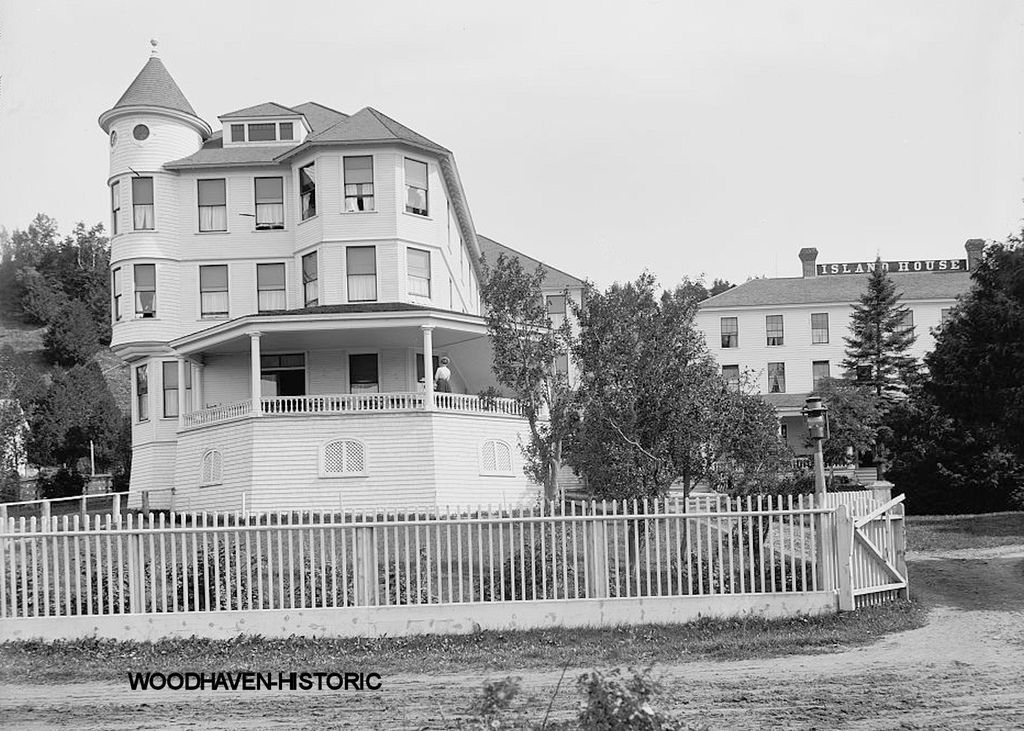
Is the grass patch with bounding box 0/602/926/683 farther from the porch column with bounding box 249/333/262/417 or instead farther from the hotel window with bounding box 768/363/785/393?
the hotel window with bounding box 768/363/785/393

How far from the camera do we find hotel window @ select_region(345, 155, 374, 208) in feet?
107

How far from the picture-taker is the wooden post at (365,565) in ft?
43.9

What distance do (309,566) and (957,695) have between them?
7.43 metres

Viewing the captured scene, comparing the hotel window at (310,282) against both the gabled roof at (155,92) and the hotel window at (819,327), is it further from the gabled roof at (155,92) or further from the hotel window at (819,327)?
the hotel window at (819,327)

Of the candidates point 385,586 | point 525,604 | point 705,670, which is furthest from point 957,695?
point 385,586

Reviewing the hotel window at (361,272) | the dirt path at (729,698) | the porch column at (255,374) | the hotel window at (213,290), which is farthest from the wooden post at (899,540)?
the hotel window at (213,290)

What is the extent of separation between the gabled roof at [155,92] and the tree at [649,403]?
2213 centimetres

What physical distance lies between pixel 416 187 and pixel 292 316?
22.7 ft

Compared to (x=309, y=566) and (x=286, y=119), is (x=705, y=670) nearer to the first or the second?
(x=309, y=566)

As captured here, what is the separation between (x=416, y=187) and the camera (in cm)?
3322

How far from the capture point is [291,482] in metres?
28.3

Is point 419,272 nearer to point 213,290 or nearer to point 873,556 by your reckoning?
point 213,290

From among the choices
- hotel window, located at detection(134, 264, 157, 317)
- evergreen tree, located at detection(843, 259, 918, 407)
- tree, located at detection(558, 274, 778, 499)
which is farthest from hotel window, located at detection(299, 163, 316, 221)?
evergreen tree, located at detection(843, 259, 918, 407)

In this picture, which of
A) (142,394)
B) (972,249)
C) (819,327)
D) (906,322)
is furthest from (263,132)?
A: (972,249)
